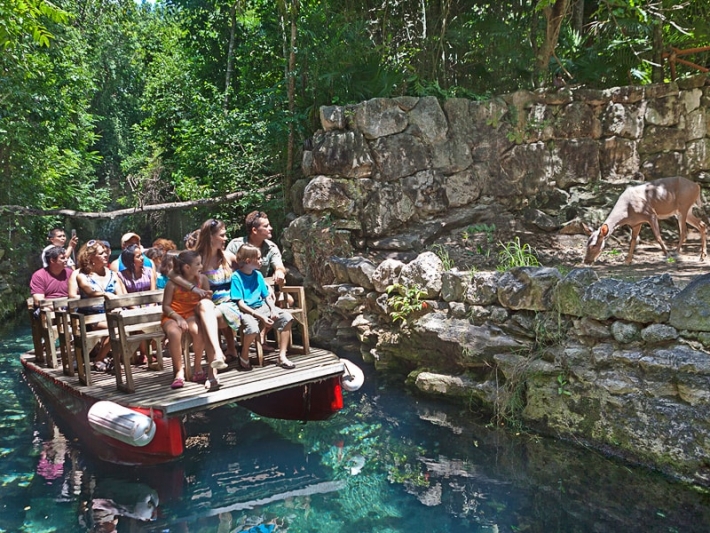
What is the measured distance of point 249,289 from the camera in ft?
19.4

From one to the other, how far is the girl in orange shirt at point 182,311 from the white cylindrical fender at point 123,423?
559 mm

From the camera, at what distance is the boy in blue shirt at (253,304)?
577cm

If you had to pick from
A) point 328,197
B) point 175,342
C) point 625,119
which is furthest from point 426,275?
point 625,119

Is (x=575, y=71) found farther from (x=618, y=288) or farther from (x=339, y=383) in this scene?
(x=339, y=383)

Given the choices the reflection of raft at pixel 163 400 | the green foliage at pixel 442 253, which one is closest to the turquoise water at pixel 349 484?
the reflection of raft at pixel 163 400

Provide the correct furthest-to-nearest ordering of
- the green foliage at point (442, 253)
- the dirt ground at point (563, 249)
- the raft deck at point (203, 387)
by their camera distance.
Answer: the green foliage at point (442, 253)
the dirt ground at point (563, 249)
the raft deck at point (203, 387)

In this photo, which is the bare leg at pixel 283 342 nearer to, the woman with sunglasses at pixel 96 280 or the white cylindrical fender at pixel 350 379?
the white cylindrical fender at pixel 350 379

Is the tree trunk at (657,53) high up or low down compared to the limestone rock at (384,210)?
up

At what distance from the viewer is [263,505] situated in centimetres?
518

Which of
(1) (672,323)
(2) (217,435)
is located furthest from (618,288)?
(2) (217,435)

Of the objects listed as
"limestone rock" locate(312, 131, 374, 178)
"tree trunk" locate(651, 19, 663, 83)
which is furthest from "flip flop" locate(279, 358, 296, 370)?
"tree trunk" locate(651, 19, 663, 83)

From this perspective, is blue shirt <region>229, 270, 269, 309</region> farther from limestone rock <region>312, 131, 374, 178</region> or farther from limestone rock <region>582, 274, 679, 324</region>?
limestone rock <region>312, 131, 374, 178</region>

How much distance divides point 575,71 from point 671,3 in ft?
Result: 6.17

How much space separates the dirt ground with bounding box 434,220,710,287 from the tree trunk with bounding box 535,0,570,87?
306 cm
